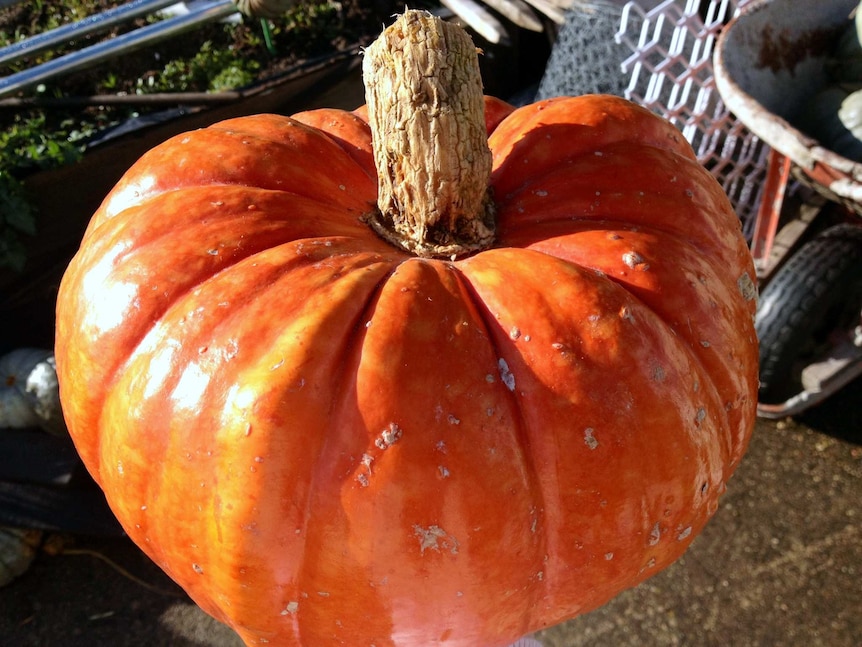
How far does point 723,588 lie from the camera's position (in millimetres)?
2553

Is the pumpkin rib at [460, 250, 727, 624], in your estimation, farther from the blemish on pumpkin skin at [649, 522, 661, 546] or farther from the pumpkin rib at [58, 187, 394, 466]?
the pumpkin rib at [58, 187, 394, 466]

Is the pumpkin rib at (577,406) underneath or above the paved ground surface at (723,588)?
above

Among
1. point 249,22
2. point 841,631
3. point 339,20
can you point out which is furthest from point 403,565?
point 249,22

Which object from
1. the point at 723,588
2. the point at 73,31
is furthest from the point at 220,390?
the point at 73,31

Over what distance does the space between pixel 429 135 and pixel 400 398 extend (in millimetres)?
465

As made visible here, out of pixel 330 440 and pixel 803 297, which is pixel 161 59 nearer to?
pixel 803 297

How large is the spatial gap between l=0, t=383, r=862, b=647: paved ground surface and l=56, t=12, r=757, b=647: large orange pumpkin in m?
1.29

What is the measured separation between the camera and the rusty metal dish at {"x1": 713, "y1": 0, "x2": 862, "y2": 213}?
2.29 m

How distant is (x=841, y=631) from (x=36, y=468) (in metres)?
2.83

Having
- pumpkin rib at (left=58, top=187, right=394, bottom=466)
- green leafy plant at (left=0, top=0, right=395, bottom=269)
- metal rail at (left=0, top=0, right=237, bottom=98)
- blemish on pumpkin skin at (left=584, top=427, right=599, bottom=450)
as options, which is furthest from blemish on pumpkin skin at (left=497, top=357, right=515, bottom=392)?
green leafy plant at (left=0, top=0, right=395, bottom=269)

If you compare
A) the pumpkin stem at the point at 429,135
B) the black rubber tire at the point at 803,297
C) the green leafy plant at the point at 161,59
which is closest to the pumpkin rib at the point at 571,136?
the pumpkin stem at the point at 429,135

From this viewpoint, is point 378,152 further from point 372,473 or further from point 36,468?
point 36,468

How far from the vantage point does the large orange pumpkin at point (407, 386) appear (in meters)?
1.12

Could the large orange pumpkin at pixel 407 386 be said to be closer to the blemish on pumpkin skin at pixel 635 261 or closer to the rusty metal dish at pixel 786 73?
the blemish on pumpkin skin at pixel 635 261
